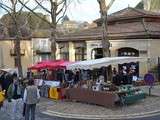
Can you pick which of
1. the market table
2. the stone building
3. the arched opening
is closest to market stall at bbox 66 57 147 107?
the market table

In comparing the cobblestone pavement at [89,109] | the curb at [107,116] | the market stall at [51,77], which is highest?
the market stall at [51,77]

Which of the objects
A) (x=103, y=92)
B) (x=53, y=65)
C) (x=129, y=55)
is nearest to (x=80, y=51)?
(x=129, y=55)

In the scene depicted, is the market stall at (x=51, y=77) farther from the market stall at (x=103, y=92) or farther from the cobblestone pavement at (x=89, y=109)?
the cobblestone pavement at (x=89, y=109)

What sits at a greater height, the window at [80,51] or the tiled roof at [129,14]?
the tiled roof at [129,14]

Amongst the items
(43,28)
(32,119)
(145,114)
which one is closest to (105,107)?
(145,114)

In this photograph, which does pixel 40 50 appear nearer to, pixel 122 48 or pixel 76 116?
pixel 122 48

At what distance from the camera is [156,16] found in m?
37.6

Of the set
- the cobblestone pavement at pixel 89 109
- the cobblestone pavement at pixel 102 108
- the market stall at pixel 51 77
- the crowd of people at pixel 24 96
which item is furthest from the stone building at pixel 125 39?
the crowd of people at pixel 24 96

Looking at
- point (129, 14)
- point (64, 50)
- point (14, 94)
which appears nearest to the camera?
point (14, 94)

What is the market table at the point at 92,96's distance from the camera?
20391 millimetres

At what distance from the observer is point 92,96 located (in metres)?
21.6

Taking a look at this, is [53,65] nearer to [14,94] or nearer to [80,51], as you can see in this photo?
[14,94]

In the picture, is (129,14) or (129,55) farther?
(129,14)

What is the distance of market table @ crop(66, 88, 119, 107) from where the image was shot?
20391mm
